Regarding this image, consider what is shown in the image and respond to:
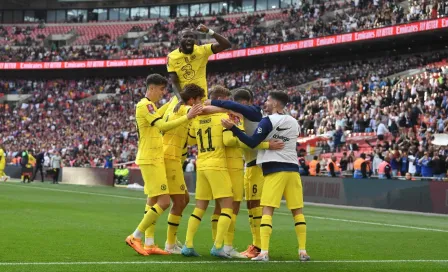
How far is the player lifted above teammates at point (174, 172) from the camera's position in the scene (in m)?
11.0

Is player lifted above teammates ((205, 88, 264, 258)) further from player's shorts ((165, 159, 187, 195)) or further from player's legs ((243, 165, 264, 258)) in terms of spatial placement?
player's shorts ((165, 159, 187, 195))

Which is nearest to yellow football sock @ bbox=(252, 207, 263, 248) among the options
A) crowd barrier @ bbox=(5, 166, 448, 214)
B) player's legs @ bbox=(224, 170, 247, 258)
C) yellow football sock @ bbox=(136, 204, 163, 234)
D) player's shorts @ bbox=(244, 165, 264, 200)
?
player's shorts @ bbox=(244, 165, 264, 200)

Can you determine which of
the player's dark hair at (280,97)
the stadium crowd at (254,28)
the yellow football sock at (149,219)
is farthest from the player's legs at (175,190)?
the stadium crowd at (254,28)

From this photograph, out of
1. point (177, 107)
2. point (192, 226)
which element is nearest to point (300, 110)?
point (177, 107)

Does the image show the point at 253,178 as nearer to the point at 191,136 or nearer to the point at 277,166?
the point at 277,166

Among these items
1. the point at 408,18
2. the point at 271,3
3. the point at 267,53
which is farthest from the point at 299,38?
the point at 271,3

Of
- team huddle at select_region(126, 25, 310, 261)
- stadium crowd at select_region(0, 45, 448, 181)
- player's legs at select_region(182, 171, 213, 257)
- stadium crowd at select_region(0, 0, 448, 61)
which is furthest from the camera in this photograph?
stadium crowd at select_region(0, 0, 448, 61)

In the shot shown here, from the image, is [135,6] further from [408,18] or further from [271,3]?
[408,18]

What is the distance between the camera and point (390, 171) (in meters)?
25.8

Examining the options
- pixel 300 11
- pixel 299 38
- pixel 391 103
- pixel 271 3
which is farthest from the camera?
pixel 271 3

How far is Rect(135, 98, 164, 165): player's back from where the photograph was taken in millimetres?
10789

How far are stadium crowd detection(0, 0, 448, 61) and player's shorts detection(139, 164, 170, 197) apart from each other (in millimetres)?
33613

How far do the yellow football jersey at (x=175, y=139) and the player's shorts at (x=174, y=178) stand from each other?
0.32 feet

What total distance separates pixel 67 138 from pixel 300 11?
66.5 ft
